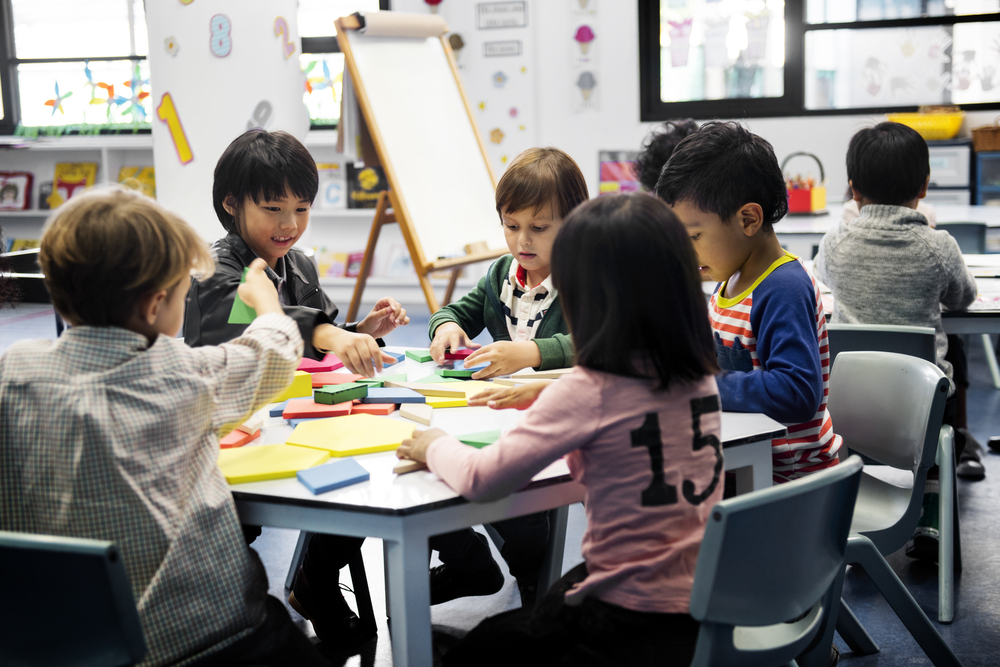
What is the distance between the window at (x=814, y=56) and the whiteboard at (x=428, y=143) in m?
1.80

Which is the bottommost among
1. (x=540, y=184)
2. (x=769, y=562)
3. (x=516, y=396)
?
(x=769, y=562)

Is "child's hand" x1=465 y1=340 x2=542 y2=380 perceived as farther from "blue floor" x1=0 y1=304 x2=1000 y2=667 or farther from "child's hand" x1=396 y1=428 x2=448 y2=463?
"blue floor" x1=0 y1=304 x2=1000 y2=667

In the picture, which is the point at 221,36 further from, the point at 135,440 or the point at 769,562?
the point at 769,562

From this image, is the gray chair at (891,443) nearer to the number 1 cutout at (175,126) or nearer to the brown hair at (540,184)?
the brown hair at (540,184)

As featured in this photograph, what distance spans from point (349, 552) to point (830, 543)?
104 centimetres

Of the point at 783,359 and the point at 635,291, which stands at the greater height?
the point at 635,291

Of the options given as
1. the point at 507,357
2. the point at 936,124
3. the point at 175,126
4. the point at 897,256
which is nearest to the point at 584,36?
the point at 936,124

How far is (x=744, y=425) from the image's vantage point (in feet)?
Result: 4.13

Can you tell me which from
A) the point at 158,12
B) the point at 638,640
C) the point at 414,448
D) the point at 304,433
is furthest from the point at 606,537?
the point at 158,12

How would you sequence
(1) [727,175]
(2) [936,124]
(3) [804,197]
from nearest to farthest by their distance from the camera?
(1) [727,175]
(3) [804,197]
(2) [936,124]

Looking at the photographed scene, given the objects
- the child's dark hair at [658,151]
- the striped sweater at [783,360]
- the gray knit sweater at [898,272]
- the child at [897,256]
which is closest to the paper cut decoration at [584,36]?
the child's dark hair at [658,151]

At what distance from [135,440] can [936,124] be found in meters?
4.88

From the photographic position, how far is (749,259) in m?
1.48

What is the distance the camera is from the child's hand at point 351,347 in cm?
149
